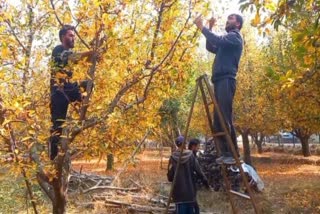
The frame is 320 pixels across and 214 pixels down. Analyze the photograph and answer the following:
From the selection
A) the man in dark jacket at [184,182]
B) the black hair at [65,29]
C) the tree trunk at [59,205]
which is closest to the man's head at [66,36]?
the black hair at [65,29]

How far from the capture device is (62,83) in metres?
4.05

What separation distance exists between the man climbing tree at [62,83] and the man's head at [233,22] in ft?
5.65

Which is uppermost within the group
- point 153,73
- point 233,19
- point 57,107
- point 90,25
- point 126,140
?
point 233,19

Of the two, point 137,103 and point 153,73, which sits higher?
point 153,73

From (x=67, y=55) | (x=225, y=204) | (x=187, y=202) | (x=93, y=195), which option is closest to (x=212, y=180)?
(x=225, y=204)

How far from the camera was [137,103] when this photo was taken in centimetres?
441

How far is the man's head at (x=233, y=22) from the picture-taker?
4.70 m

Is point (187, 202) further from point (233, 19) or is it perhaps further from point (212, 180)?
point (212, 180)

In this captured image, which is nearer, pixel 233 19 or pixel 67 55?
pixel 67 55

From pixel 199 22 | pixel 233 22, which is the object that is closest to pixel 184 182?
pixel 233 22

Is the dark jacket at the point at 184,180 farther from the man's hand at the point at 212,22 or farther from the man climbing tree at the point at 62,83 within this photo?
the man's hand at the point at 212,22

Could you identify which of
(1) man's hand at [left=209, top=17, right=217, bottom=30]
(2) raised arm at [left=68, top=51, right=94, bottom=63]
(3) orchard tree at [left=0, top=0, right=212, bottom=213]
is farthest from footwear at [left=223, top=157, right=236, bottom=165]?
(2) raised arm at [left=68, top=51, right=94, bottom=63]

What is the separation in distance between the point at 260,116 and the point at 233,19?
49.3 ft

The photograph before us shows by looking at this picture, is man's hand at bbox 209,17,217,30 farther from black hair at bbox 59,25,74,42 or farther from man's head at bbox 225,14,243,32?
black hair at bbox 59,25,74,42
